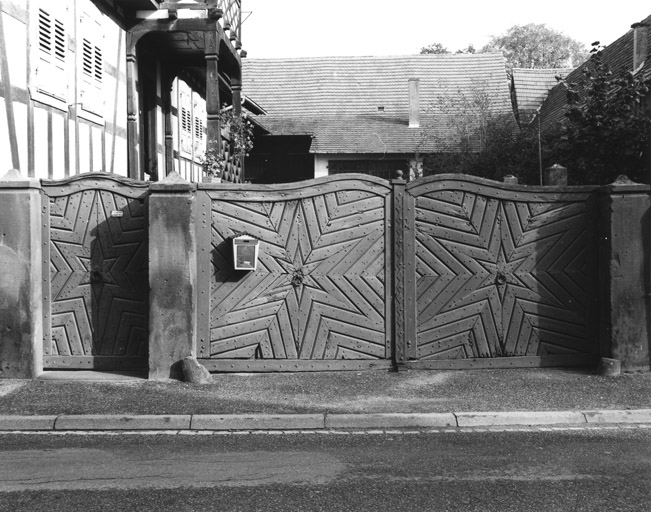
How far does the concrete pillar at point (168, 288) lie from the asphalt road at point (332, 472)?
76.9 inches

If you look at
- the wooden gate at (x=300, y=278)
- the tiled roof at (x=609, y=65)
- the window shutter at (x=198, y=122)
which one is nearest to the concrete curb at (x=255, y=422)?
the wooden gate at (x=300, y=278)

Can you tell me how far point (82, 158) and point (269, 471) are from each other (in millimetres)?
9020

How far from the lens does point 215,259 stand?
8820mm

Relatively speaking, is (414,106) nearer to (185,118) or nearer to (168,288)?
(185,118)

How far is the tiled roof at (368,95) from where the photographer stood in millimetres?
34031

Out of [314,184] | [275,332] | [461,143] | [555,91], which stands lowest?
[275,332]

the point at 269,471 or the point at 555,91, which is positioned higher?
the point at 555,91

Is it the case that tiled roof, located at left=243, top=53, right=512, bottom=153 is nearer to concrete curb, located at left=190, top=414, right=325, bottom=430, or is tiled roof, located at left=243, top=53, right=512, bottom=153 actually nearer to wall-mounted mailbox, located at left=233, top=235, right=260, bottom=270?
wall-mounted mailbox, located at left=233, top=235, right=260, bottom=270

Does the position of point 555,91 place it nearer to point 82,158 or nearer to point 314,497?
point 82,158

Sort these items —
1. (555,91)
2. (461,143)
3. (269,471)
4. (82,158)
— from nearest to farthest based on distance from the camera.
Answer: (269,471) → (82,158) → (461,143) → (555,91)

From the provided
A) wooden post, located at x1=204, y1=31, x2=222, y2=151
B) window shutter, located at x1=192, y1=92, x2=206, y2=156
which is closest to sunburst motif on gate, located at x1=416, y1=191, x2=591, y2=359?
wooden post, located at x1=204, y1=31, x2=222, y2=151

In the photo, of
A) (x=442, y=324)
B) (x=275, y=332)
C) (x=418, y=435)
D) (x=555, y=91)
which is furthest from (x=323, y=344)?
(x=555, y=91)

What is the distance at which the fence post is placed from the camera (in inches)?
352

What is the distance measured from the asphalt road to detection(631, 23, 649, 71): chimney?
896 inches
